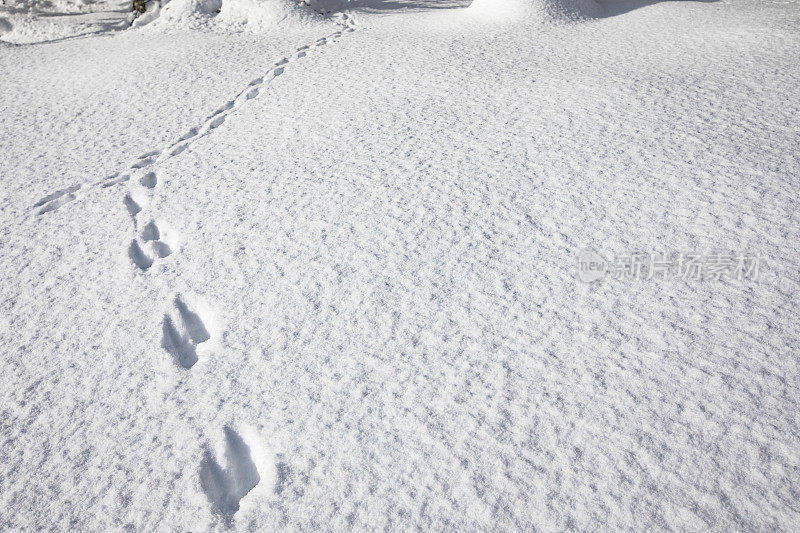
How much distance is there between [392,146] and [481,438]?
67.0 inches

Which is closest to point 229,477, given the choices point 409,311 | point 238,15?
point 409,311

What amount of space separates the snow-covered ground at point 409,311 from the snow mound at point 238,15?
2592 mm

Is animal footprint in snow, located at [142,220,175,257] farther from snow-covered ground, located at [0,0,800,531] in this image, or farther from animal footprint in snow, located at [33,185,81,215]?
animal footprint in snow, located at [33,185,81,215]

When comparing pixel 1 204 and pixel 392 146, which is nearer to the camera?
pixel 1 204

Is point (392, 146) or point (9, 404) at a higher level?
point (392, 146)

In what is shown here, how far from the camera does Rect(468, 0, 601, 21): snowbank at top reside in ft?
15.5

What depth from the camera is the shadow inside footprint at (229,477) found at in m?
1.12

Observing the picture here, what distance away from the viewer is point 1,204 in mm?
2244

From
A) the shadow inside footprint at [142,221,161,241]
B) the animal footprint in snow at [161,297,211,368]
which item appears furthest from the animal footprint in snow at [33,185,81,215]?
the animal footprint in snow at [161,297,211,368]

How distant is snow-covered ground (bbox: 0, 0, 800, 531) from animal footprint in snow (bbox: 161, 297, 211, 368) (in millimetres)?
12

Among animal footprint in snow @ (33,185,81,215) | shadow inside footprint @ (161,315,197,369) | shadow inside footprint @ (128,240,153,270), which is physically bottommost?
shadow inside footprint @ (161,315,197,369)

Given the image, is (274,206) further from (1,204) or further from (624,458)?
(624,458)

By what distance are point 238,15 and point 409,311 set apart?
5.25 metres

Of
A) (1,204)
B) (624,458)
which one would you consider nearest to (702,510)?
(624,458)
